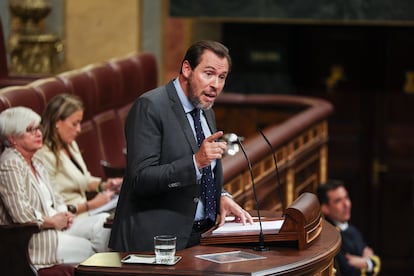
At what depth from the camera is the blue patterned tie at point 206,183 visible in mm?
4344

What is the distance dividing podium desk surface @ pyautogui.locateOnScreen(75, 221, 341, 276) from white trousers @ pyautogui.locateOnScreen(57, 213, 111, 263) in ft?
4.46

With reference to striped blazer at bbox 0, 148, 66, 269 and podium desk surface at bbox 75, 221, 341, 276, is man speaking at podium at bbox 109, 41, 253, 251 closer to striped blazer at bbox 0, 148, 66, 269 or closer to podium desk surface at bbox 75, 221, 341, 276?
podium desk surface at bbox 75, 221, 341, 276

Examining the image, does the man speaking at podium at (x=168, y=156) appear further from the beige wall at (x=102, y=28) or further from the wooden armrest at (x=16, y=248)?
the beige wall at (x=102, y=28)

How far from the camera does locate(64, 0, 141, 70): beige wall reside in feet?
34.5

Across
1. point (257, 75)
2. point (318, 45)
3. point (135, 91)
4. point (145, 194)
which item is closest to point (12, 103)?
point (145, 194)

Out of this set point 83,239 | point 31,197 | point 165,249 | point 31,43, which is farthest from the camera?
point 31,43

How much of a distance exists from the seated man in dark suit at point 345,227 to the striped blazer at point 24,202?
234 cm

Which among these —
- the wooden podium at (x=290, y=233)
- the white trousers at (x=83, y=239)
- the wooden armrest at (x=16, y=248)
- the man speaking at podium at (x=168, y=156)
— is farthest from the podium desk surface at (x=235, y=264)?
the white trousers at (x=83, y=239)

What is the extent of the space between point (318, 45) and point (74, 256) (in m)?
6.94

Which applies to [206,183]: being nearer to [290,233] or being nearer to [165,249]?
[290,233]

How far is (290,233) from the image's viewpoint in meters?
4.09

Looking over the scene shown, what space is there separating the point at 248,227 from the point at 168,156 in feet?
1.28

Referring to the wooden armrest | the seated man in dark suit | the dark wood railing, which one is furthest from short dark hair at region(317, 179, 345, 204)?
the wooden armrest

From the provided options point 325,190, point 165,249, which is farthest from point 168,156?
point 325,190
